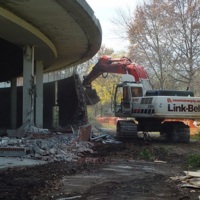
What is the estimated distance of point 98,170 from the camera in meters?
11.5

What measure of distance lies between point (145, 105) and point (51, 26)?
20.6ft

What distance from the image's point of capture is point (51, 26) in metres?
→ 18.7

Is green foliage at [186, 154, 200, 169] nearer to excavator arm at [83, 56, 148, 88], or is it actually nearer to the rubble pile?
the rubble pile

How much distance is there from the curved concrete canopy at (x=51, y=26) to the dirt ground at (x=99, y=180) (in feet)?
18.4

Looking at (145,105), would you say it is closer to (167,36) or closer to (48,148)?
(48,148)

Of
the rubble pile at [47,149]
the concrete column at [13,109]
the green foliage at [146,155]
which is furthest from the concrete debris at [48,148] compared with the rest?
the concrete column at [13,109]

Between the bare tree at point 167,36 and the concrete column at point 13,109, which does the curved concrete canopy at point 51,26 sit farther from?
the bare tree at point 167,36

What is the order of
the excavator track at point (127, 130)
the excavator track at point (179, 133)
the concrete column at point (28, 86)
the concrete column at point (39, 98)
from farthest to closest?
the concrete column at point (39, 98)
the excavator track at point (179, 133)
the excavator track at point (127, 130)
the concrete column at point (28, 86)

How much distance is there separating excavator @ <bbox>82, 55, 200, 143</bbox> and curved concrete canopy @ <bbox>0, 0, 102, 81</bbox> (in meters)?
2.34

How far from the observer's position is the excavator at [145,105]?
68.3 feet

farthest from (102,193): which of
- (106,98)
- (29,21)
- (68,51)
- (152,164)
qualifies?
(106,98)

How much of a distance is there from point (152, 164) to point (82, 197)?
5775mm

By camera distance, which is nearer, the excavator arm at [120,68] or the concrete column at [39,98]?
the excavator arm at [120,68]

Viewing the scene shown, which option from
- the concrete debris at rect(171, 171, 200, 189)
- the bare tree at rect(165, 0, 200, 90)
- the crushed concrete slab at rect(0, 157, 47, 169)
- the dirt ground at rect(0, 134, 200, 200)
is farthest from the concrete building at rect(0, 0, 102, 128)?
the bare tree at rect(165, 0, 200, 90)
